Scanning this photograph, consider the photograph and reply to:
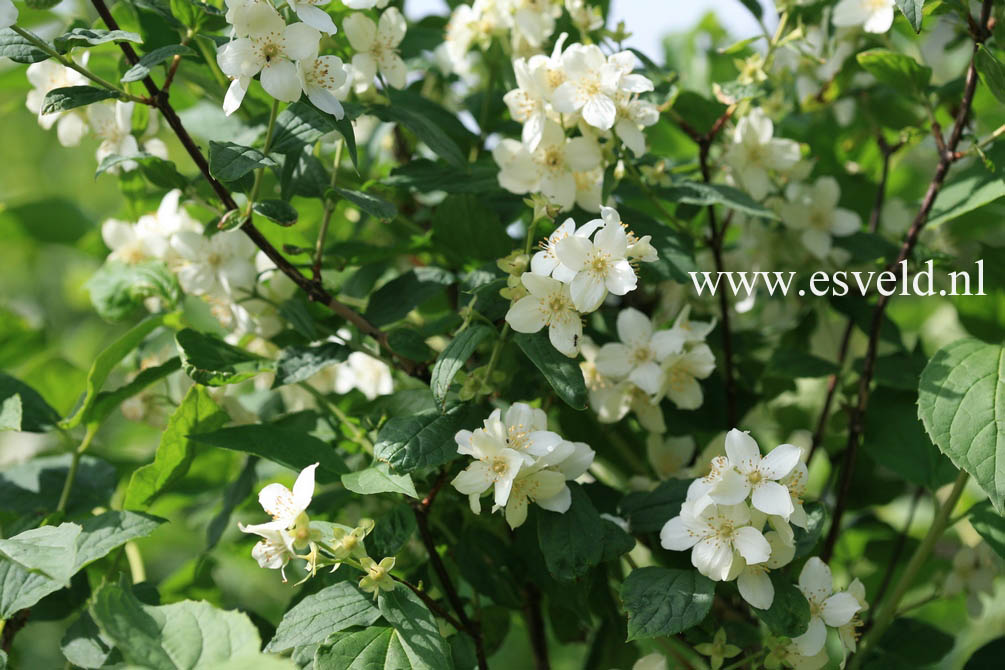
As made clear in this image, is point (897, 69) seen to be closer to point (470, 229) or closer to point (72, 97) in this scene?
point (470, 229)

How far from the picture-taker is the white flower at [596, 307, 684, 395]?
1165mm

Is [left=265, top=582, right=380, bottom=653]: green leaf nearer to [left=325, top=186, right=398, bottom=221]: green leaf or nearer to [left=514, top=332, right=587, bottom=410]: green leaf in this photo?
[left=514, top=332, right=587, bottom=410]: green leaf

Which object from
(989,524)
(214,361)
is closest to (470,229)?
(214,361)

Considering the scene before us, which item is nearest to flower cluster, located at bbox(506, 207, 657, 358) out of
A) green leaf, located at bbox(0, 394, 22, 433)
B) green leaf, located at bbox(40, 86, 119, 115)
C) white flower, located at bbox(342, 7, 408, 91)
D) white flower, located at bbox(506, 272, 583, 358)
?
white flower, located at bbox(506, 272, 583, 358)

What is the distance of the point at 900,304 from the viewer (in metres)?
2.30

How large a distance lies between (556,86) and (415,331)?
0.33 meters

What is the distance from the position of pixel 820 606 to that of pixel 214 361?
0.72 meters

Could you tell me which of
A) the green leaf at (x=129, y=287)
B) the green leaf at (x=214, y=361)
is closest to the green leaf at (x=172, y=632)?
the green leaf at (x=214, y=361)

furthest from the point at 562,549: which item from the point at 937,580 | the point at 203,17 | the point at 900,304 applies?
the point at 900,304

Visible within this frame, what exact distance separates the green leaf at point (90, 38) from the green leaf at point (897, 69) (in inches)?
34.5

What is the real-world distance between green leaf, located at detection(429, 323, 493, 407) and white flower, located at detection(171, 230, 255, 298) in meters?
0.35

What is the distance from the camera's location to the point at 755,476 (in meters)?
0.96

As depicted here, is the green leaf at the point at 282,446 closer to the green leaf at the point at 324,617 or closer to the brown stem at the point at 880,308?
the green leaf at the point at 324,617

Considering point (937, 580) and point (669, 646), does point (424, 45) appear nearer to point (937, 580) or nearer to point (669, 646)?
point (669, 646)
